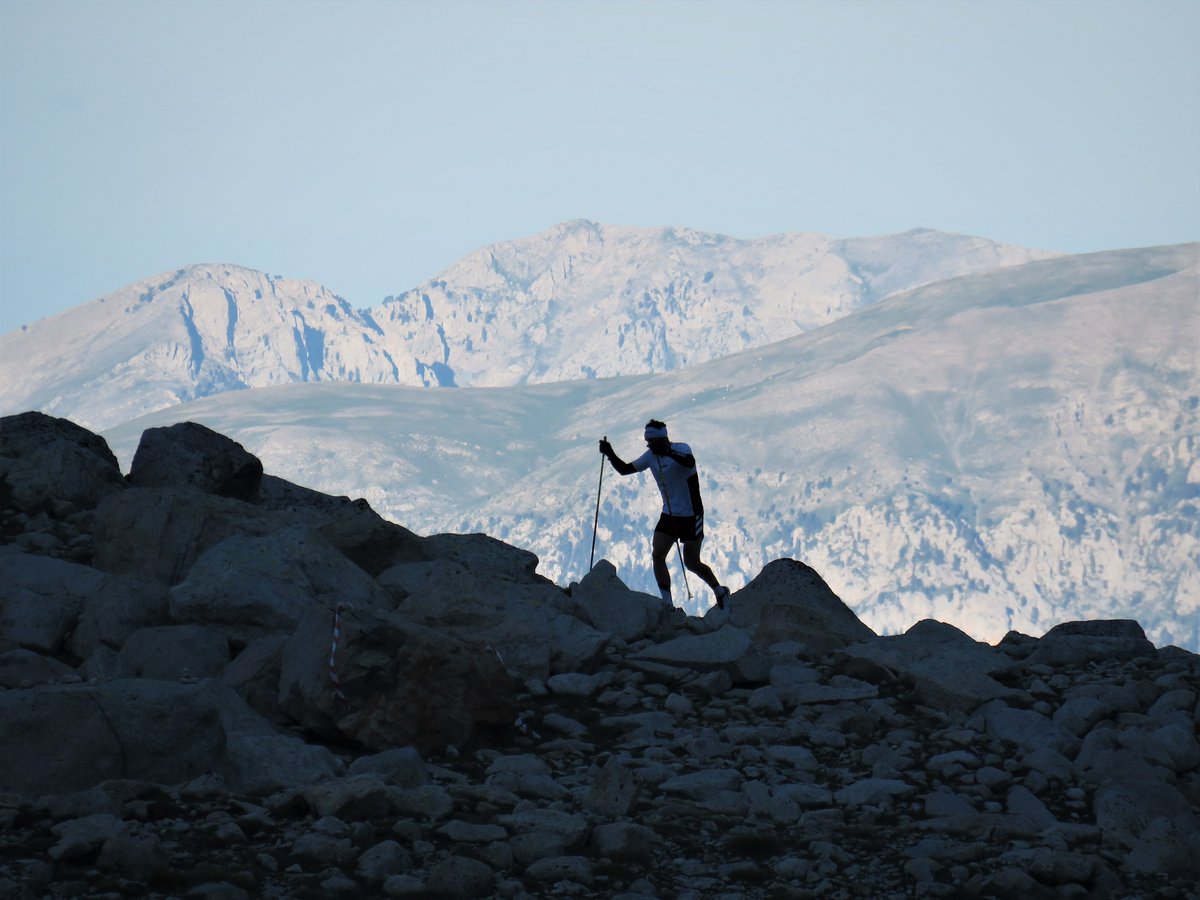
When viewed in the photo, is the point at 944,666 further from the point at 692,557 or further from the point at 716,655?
the point at 692,557

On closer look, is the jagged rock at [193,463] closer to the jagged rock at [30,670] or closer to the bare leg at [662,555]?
the bare leg at [662,555]

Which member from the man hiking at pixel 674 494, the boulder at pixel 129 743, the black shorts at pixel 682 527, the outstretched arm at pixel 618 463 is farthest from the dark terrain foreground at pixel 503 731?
the outstretched arm at pixel 618 463

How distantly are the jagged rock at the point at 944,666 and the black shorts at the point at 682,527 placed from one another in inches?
127

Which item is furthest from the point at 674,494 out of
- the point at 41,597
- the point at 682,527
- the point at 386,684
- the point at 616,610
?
the point at 41,597

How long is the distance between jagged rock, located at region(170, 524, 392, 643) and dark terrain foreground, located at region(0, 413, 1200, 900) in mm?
36

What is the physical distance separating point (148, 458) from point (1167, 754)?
1361 centimetres

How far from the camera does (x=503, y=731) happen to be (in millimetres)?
12734

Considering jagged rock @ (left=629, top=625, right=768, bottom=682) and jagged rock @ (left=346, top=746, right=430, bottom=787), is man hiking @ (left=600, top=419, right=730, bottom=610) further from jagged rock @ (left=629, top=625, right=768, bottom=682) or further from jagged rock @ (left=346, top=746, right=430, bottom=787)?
jagged rock @ (left=346, top=746, right=430, bottom=787)

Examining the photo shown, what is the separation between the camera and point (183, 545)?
16016 millimetres

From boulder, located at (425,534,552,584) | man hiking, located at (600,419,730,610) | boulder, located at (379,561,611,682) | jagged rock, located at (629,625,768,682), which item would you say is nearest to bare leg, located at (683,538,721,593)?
man hiking, located at (600,419,730,610)

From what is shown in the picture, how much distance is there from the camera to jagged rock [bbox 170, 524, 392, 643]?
45.7ft

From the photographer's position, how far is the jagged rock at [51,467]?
18.7 metres

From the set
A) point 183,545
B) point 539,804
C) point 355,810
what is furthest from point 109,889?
point 183,545

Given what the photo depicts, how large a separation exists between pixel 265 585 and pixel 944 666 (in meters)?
7.11
